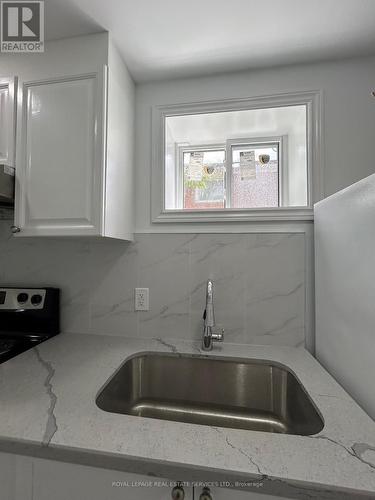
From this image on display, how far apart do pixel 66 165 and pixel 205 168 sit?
0.80 metres

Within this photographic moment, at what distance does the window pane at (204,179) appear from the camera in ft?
5.00

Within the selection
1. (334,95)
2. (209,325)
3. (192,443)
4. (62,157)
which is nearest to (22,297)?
(62,157)

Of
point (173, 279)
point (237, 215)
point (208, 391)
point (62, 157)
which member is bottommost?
point (208, 391)

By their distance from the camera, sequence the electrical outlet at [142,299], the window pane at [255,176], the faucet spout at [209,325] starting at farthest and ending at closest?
1. the window pane at [255,176]
2. the electrical outlet at [142,299]
3. the faucet spout at [209,325]

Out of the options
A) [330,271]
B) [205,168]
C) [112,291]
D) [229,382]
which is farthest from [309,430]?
[205,168]

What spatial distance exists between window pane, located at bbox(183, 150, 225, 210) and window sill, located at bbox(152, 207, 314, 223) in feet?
0.67

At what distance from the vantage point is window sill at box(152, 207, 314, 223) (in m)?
1.25

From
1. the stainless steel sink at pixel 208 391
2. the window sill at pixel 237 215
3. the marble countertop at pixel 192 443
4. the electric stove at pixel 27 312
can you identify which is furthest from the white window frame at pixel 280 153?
the electric stove at pixel 27 312

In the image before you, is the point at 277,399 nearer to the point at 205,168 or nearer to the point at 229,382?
the point at 229,382

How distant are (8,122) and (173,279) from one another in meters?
1.07

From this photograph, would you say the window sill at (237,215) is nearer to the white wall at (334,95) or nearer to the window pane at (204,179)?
the white wall at (334,95)

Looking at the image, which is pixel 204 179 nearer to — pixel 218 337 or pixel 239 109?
pixel 239 109

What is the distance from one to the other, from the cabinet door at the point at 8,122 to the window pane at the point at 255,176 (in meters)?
1.13

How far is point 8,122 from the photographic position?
115cm
